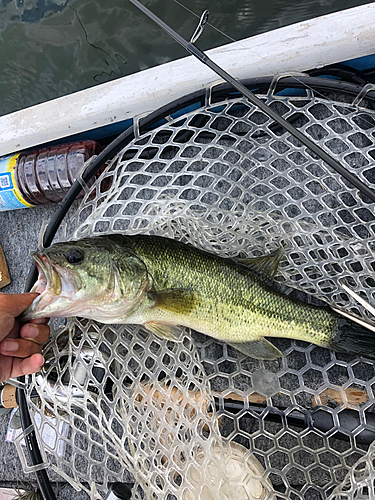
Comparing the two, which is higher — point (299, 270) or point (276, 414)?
point (299, 270)

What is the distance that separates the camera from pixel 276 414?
4.49ft

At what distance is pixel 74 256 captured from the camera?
1.21m

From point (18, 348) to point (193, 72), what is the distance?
1.25 m

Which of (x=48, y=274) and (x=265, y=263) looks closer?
(x=48, y=274)

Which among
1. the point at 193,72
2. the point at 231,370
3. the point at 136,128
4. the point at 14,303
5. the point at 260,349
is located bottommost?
the point at 231,370

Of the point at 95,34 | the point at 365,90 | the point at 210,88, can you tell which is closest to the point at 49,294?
the point at 210,88

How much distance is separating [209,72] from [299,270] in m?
0.88

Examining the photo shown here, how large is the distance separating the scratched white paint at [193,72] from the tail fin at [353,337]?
964 millimetres

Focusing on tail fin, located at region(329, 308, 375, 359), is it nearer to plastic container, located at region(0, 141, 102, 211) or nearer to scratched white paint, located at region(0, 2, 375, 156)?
scratched white paint, located at region(0, 2, 375, 156)

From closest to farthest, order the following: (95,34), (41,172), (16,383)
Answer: (16,383)
(41,172)
(95,34)

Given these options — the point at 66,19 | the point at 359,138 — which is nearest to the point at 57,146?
the point at 66,19

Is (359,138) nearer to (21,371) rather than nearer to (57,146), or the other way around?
(57,146)

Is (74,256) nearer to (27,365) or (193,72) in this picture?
(27,365)

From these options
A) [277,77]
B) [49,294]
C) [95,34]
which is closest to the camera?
[49,294]
